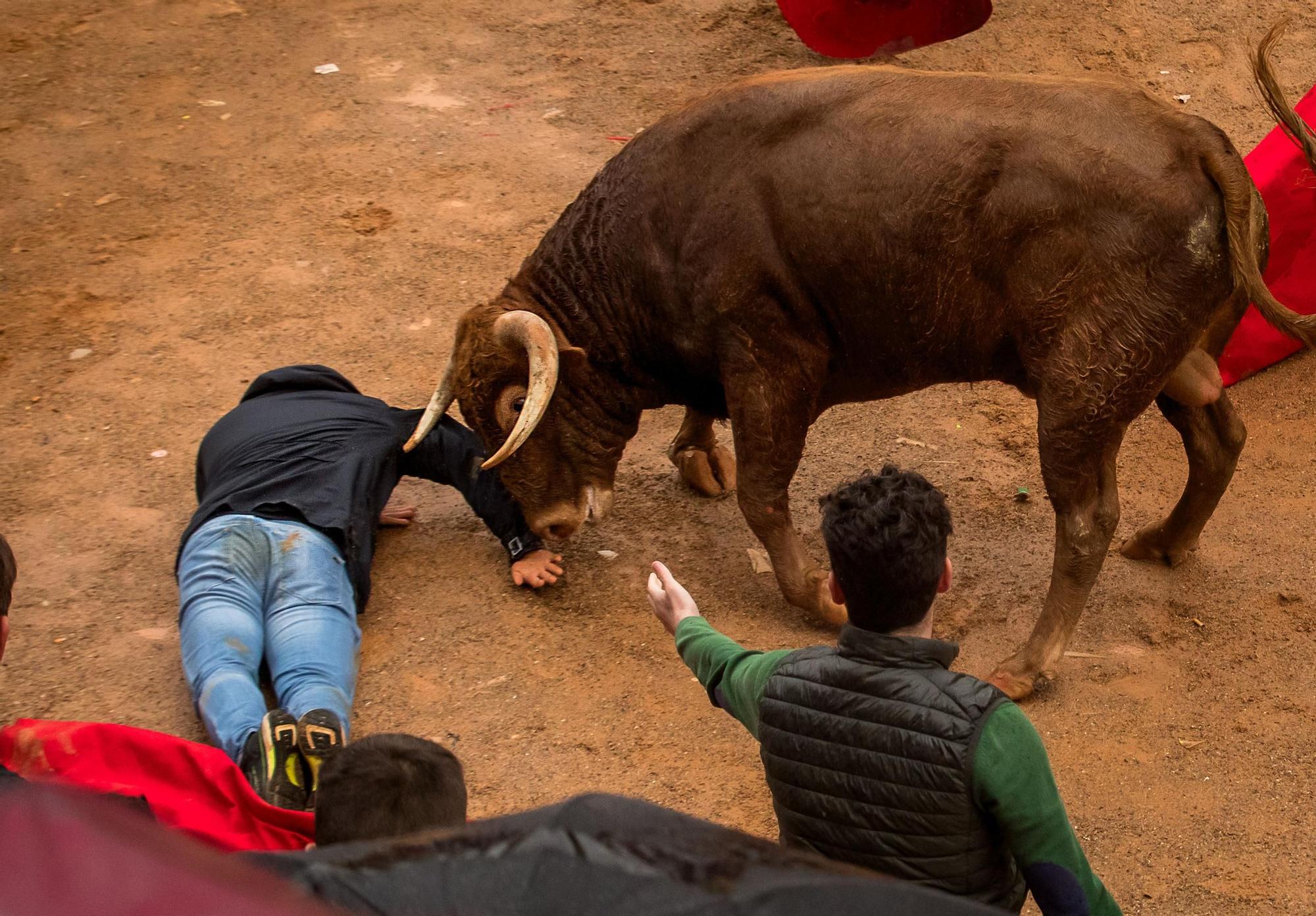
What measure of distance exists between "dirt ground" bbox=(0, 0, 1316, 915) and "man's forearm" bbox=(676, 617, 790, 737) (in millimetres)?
1365

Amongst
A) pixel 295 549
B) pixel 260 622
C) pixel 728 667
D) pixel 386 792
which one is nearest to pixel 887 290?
pixel 728 667

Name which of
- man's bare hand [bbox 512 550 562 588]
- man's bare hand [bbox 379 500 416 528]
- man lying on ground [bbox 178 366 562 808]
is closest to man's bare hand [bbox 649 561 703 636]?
man lying on ground [bbox 178 366 562 808]

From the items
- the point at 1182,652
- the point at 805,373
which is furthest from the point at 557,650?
the point at 1182,652

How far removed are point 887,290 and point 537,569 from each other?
172 cm

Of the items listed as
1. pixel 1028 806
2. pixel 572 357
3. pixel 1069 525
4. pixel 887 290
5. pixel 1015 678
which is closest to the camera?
pixel 1028 806

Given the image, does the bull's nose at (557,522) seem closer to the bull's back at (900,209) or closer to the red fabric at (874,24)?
the bull's back at (900,209)

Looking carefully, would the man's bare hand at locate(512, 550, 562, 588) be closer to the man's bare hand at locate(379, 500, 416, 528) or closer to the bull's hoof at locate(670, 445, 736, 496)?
the man's bare hand at locate(379, 500, 416, 528)

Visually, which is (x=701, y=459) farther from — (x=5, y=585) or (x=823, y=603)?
(x=5, y=585)

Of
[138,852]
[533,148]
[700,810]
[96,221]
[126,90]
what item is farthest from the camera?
[126,90]

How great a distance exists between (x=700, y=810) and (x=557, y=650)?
3.04 feet

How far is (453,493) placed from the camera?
18.4 ft

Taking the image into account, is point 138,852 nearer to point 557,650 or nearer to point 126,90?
point 557,650

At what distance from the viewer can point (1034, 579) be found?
5156 mm

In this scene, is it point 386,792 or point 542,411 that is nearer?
point 386,792
